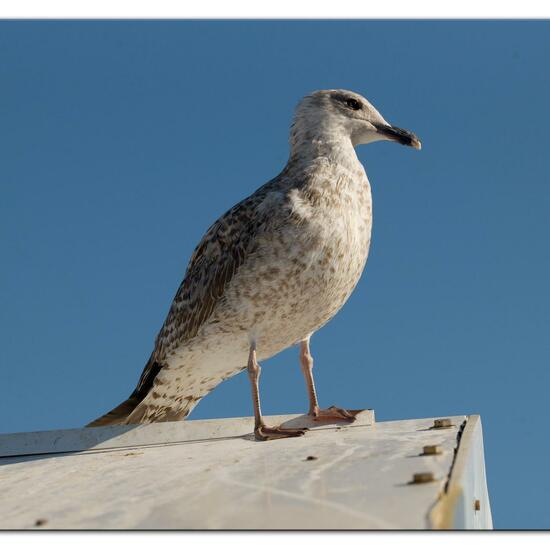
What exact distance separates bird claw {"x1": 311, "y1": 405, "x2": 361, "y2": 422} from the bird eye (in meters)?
2.67

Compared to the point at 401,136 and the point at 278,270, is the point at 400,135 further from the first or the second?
the point at 278,270

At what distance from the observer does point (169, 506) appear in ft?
11.6

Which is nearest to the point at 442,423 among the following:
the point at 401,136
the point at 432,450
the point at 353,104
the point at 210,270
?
the point at 432,450

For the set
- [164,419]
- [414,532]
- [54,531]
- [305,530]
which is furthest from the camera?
[164,419]

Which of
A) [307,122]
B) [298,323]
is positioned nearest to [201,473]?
[298,323]

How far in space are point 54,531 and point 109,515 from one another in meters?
0.27

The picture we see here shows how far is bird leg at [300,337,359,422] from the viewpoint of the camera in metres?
6.28

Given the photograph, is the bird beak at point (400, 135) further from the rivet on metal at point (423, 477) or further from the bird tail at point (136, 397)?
the rivet on metal at point (423, 477)

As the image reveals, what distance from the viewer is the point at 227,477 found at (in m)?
4.10

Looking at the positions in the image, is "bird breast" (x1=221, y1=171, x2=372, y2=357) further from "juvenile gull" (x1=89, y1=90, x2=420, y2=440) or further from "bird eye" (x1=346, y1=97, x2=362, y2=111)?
"bird eye" (x1=346, y1=97, x2=362, y2=111)

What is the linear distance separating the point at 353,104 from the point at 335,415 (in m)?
2.77

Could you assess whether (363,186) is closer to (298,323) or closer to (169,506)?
(298,323)

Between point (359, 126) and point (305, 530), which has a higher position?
point (359, 126)

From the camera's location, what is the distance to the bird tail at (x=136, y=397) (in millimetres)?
7262
